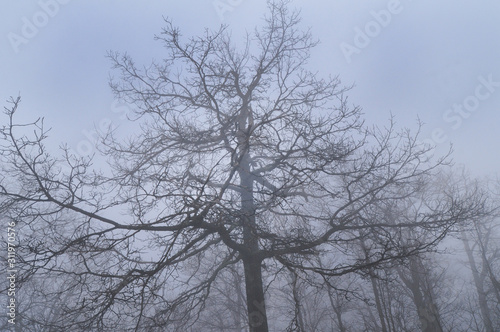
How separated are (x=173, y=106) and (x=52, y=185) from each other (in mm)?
4207

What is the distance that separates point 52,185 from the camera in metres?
6.06

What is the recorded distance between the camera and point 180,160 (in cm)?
891

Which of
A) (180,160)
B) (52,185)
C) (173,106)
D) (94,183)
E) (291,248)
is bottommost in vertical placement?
(291,248)

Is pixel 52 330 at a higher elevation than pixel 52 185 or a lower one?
lower

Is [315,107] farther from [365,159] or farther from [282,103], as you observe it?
[365,159]

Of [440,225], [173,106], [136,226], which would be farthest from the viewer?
[173,106]

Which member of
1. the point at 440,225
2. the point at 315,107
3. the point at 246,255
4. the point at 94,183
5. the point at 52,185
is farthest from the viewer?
the point at 315,107

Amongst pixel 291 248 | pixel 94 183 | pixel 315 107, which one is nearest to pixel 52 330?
pixel 94 183

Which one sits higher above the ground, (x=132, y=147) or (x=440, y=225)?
(x=132, y=147)

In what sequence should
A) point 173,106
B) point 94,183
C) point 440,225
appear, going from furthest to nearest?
point 173,106
point 94,183
point 440,225

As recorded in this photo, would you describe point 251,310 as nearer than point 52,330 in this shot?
No

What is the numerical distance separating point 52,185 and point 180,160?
340cm

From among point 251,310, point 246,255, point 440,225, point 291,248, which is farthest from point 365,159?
point 251,310

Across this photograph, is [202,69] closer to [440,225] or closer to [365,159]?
[365,159]
